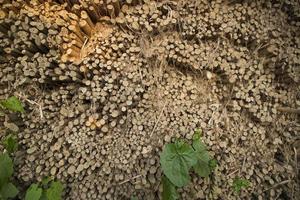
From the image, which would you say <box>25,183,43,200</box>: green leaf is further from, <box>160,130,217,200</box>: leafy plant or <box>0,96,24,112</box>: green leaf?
<box>160,130,217,200</box>: leafy plant

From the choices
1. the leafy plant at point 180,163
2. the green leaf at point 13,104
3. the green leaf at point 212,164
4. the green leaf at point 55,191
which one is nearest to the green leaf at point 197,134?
the leafy plant at point 180,163

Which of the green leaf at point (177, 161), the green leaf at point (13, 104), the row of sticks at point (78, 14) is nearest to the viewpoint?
the green leaf at point (177, 161)

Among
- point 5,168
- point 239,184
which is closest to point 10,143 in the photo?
point 5,168

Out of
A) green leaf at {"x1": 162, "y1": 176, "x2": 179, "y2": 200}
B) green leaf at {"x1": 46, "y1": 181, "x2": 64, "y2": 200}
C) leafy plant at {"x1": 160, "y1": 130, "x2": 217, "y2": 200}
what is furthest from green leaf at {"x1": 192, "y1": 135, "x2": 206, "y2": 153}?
green leaf at {"x1": 46, "y1": 181, "x2": 64, "y2": 200}

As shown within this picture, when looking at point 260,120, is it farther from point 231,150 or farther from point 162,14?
point 162,14

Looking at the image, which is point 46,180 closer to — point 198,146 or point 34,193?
point 34,193

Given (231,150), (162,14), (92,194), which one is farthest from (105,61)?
(231,150)

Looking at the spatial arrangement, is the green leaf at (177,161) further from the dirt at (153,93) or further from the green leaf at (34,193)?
the green leaf at (34,193)

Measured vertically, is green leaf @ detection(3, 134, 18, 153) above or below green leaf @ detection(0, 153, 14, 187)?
above
